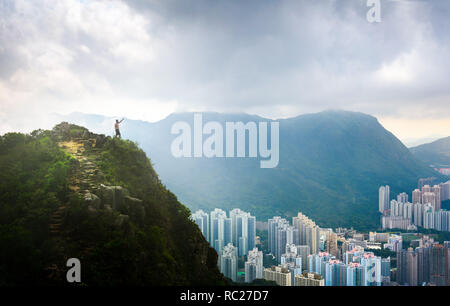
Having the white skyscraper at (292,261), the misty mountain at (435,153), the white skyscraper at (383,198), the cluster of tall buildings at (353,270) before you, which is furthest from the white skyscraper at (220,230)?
the white skyscraper at (383,198)

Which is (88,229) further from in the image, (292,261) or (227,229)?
(227,229)

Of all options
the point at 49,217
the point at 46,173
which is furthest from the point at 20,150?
the point at 49,217

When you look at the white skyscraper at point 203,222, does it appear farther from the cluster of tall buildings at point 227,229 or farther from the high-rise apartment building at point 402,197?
the high-rise apartment building at point 402,197

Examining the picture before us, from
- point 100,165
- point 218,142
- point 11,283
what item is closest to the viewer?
point 11,283

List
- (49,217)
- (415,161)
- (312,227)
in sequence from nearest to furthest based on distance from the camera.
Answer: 1. (49,217)
2. (312,227)
3. (415,161)

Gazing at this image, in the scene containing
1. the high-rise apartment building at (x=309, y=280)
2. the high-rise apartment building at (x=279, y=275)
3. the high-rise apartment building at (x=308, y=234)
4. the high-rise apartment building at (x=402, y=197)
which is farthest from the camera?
the high-rise apartment building at (x=402, y=197)

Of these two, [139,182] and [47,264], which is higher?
[139,182]
